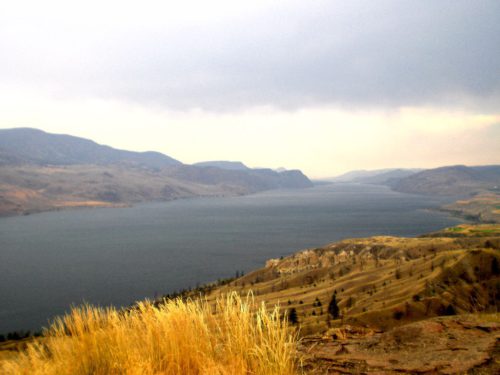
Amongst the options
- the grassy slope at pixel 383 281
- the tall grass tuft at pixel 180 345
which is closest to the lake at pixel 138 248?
the grassy slope at pixel 383 281

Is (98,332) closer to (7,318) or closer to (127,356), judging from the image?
(127,356)

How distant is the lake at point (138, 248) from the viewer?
200ft

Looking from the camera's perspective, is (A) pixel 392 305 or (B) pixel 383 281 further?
(B) pixel 383 281

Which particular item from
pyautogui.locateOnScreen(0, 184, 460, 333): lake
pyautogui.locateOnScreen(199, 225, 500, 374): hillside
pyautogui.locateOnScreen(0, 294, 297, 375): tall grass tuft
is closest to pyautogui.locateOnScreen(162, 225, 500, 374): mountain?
pyautogui.locateOnScreen(199, 225, 500, 374): hillside

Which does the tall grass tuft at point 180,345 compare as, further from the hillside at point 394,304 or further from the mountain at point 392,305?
the hillside at point 394,304

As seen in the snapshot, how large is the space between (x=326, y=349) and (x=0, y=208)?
215202 mm

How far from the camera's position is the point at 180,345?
3543mm

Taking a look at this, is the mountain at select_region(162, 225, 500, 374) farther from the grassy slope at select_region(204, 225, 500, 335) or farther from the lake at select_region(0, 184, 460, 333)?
the lake at select_region(0, 184, 460, 333)

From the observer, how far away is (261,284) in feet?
190

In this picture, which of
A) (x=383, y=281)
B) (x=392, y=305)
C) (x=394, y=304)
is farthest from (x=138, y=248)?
(x=392, y=305)

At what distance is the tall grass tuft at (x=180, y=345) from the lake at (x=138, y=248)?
53433mm

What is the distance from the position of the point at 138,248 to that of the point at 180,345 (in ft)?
337

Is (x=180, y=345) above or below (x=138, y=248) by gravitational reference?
above

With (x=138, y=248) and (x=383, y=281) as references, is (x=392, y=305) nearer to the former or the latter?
(x=383, y=281)
